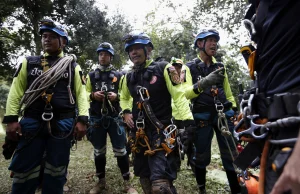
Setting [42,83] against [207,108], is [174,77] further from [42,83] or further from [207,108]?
[42,83]

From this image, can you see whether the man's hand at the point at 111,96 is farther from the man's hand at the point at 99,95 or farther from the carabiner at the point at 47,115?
the carabiner at the point at 47,115

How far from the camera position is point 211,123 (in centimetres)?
427

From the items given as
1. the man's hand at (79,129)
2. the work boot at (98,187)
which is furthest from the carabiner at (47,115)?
the work boot at (98,187)

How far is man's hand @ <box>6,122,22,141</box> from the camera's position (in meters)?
3.20

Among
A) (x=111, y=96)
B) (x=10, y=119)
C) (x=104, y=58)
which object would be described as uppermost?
(x=104, y=58)

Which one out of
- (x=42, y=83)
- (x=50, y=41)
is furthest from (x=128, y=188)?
(x=50, y=41)

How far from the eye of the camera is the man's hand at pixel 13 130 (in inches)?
126

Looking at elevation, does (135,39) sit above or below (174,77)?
above

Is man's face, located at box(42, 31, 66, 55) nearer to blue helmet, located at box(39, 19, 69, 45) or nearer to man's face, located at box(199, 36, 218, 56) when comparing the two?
blue helmet, located at box(39, 19, 69, 45)

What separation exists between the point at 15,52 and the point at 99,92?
9116mm

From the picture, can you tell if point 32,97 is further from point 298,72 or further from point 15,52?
point 15,52

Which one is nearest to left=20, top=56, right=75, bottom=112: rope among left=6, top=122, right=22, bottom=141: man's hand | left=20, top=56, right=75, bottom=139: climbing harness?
left=20, top=56, right=75, bottom=139: climbing harness

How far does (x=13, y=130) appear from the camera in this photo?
3203mm

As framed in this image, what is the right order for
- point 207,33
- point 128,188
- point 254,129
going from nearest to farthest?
point 254,129 → point 207,33 → point 128,188
